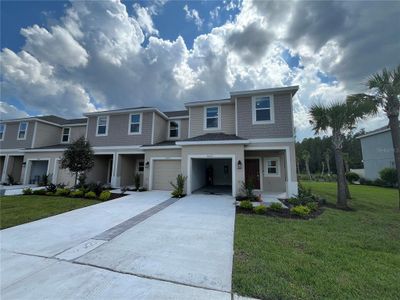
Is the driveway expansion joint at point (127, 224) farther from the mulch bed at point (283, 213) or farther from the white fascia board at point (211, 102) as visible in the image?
the white fascia board at point (211, 102)

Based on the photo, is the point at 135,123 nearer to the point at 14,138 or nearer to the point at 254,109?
the point at 254,109

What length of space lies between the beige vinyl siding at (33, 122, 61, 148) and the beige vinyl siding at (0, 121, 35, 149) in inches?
19.6

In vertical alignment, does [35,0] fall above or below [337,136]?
above

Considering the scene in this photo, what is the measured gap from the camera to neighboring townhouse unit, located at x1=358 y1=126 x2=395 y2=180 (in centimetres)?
1881

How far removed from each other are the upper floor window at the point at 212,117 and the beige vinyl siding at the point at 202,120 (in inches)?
9.8

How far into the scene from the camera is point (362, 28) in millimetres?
8672

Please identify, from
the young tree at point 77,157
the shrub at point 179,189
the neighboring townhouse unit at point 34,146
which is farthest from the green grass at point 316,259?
the neighboring townhouse unit at point 34,146

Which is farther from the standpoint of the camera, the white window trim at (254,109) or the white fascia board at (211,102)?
the white fascia board at (211,102)

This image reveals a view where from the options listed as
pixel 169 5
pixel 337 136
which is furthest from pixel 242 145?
pixel 169 5

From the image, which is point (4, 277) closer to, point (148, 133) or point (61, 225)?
point (61, 225)

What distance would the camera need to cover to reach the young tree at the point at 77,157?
1084 centimetres

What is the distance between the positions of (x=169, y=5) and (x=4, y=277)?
562 inches

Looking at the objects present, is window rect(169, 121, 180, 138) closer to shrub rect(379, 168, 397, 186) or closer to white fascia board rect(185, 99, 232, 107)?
white fascia board rect(185, 99, 232, 107)

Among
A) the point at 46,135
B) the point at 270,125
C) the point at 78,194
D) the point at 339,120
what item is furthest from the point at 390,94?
the point at 46,135
